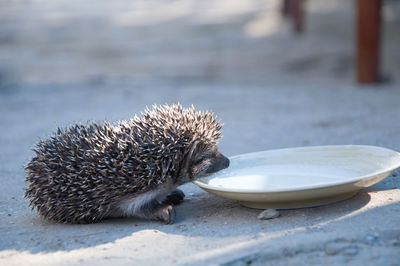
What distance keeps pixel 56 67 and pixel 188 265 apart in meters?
13.4

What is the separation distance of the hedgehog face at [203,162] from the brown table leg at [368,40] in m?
7.25

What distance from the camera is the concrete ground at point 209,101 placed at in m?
3.59

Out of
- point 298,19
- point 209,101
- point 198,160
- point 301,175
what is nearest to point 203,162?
point 198,160

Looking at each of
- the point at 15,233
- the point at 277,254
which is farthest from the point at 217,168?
the point at 15,233

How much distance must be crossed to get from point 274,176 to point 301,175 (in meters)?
0.25

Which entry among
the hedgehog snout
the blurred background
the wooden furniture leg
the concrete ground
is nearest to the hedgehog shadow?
the concrete ground

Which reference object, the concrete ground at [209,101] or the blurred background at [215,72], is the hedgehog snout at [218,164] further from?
the blurred background at [215,72]

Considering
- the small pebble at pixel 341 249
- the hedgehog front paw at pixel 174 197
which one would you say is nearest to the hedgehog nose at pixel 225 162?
the hedgehog front paw at pixel 174 197

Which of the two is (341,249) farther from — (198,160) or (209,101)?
(209,101)

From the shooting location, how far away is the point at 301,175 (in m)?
4.58

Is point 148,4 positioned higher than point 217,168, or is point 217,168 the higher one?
point 148,4

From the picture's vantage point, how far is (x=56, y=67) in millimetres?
15602

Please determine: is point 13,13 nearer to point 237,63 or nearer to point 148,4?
point 148,4

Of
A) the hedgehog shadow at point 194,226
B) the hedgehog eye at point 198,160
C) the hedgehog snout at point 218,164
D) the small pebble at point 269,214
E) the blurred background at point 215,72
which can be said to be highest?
the blurred background at point 215,72
